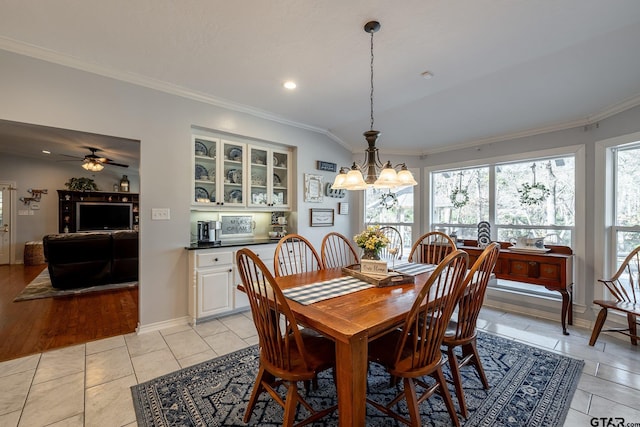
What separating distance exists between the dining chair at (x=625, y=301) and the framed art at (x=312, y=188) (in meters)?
3.32

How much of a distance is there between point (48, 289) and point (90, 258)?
29.7 inches

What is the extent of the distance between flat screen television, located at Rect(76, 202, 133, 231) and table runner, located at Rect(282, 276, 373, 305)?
26.3 ft

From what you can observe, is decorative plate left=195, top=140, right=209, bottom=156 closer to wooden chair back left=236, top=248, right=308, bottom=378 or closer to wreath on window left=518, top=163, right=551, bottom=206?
wooden chair back left=236, top=248, right=308, bottom=378

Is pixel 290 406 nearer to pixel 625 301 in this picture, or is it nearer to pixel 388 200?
pixel 625 301

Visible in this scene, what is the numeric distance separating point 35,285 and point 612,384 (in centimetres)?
720

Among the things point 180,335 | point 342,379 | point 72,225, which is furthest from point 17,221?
point 342,379

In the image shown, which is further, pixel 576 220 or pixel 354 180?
pixel 576 220

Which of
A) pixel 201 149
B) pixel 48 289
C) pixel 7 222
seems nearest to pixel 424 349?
pixel 201 149

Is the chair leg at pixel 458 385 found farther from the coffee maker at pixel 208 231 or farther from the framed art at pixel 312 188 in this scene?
the framed art at pixel 312 188

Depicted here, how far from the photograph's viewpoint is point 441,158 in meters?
4.33

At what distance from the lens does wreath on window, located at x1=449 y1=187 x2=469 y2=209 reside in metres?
4.11

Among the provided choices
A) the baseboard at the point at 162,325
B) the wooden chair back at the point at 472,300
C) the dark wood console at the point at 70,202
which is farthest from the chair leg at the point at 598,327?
the dark wood console at the point at 70,202

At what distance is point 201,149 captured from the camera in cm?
342

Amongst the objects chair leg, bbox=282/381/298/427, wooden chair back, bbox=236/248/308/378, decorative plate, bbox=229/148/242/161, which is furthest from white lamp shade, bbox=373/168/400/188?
decorative plate, bbox=229/148/242/161
